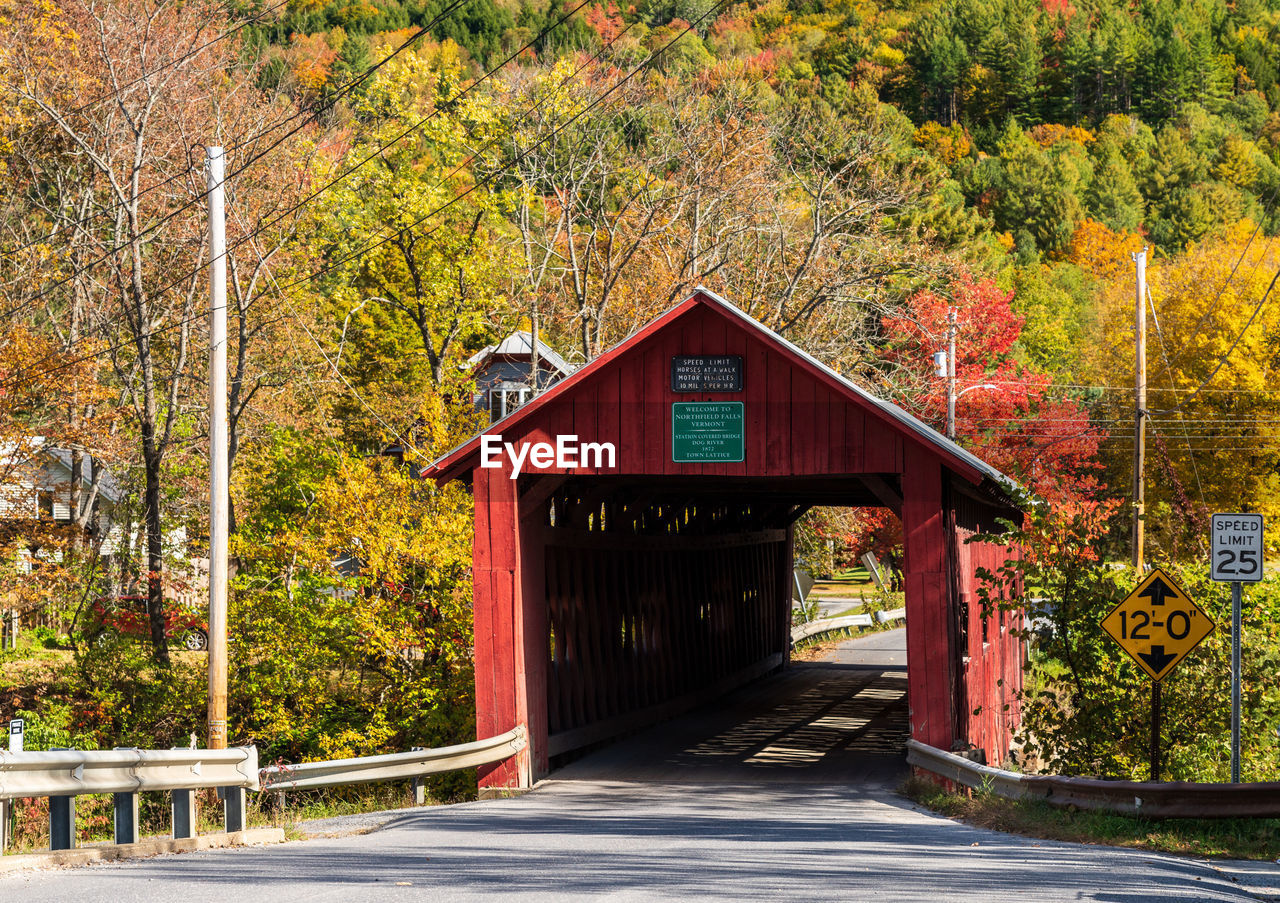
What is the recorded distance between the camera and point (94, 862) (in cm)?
776

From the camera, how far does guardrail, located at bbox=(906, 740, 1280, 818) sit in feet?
32.0

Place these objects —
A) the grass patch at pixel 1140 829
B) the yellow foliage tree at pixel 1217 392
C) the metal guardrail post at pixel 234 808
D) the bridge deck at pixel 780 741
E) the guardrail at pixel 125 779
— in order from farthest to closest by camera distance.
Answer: the yellow foliage tree at pixel 1217 392 < the bridge deck at pixel 780 741 < the grass patch at pixel 1140 829 < the metal guardrail post at pixel 234 808 < the guardrail at pixel 125 779

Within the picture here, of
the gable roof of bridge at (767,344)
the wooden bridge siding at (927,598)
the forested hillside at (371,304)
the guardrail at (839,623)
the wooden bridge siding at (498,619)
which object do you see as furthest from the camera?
the guardrail at (839,623)

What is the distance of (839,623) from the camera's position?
38.8 m

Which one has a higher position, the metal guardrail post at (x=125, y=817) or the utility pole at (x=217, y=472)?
the utility pole at (x=217, y=472)

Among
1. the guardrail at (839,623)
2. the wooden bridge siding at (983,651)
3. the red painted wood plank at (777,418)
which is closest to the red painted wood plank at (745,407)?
the red painted wood plank at (777,418)

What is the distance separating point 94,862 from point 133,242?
17709 mm

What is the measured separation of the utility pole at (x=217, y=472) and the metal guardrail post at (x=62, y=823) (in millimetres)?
6545

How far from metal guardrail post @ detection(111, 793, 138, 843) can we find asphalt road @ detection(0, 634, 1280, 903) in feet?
0.80

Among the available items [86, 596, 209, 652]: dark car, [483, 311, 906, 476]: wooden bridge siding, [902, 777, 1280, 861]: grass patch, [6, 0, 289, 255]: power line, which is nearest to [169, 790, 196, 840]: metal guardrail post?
[483, 311, 906, 476]: wooden bridge siding

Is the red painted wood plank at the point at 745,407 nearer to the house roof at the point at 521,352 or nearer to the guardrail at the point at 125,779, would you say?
the guardrail at the point at 125,779

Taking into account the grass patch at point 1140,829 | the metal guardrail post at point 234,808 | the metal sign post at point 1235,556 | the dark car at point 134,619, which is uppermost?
the metal sign post at point 1235,556

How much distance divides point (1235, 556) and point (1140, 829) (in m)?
2.61

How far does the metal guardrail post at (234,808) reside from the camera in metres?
9.24
